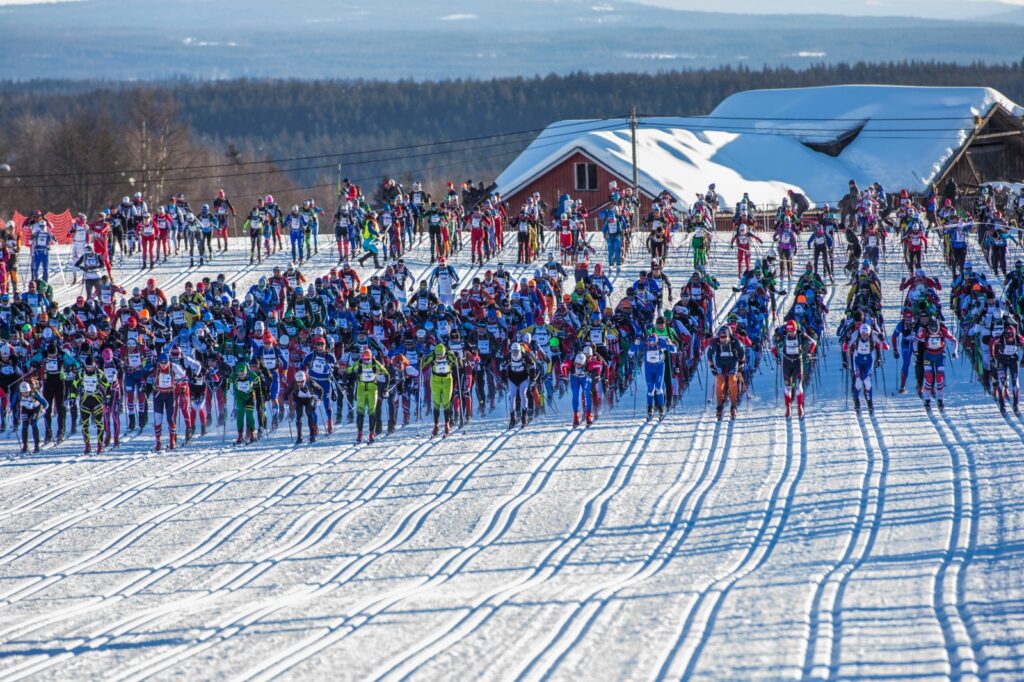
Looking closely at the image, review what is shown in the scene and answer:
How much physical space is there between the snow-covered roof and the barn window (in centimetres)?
100

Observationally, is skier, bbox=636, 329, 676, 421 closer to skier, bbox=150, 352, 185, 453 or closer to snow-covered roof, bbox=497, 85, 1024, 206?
skier, bbox=150, 352, 185, 453

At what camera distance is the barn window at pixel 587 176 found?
155 feet

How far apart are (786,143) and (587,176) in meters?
14.2

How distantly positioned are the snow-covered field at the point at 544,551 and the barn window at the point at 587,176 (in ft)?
80.6

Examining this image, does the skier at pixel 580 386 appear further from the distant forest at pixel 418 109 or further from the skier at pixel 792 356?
the distant forest at pixel 418 109

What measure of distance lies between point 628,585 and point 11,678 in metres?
6.17

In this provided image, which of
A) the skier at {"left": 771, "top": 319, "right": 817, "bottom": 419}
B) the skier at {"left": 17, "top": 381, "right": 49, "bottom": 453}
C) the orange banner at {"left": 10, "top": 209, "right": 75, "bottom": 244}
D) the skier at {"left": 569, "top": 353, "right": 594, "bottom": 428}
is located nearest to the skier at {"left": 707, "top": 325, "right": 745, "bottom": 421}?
the skier at {"left": 771, "top": 319, "right": 817, "bottom": 419}

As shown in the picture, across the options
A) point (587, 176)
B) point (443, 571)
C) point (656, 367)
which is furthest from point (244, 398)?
point (587, 176)

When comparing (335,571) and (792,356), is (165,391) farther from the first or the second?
(792,356)

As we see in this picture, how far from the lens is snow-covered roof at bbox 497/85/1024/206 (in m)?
47.9

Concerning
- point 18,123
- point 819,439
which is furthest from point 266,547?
point 18,123

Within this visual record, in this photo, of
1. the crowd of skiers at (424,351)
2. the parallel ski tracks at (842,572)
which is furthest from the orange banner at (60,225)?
the parallel ski tracks at (842,572)

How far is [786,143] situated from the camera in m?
57.8

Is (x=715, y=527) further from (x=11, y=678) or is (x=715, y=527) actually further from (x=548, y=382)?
(x=11, y=678)
